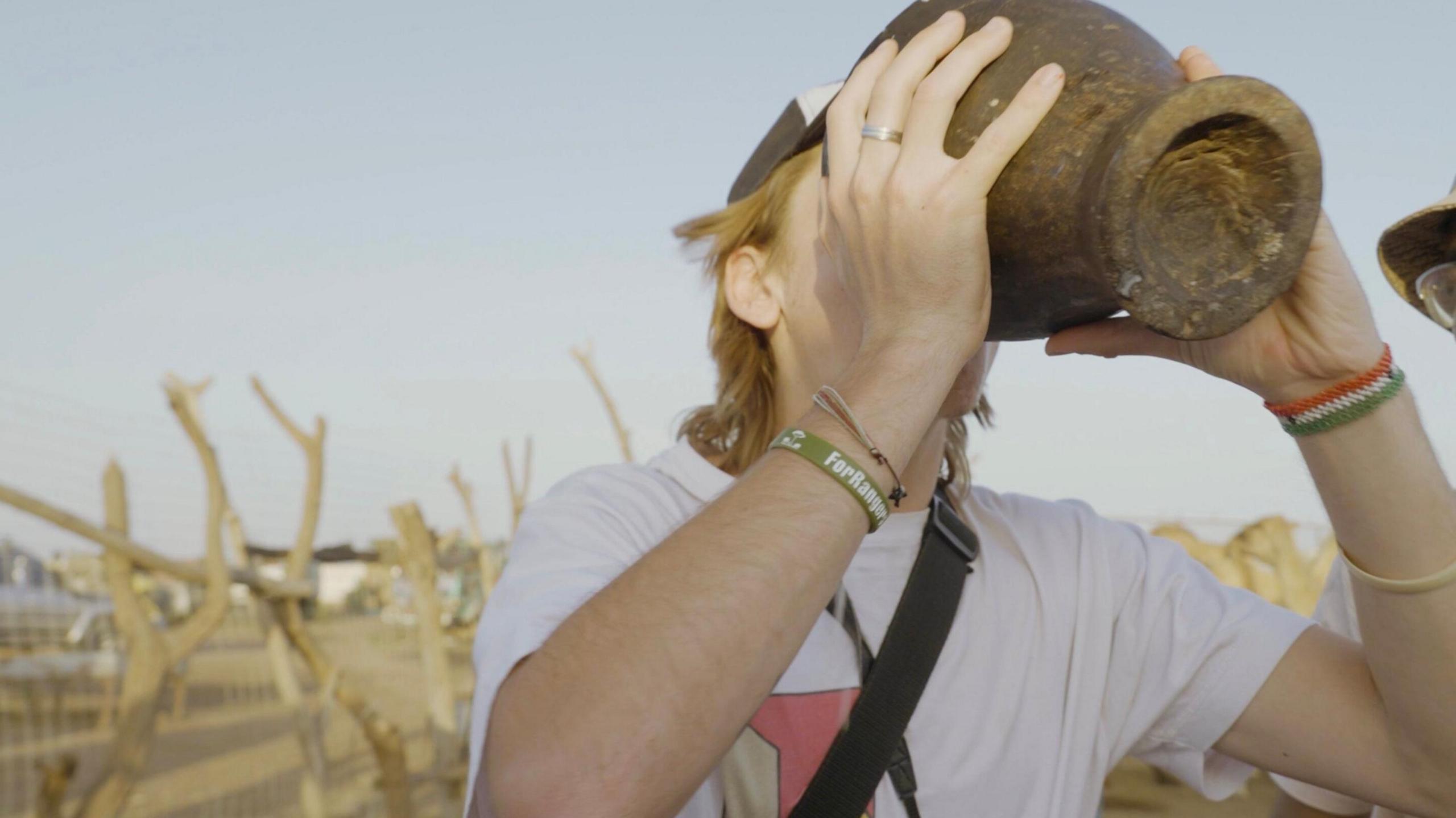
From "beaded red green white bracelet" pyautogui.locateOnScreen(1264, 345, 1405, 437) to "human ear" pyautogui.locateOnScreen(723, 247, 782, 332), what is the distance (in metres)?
0.81

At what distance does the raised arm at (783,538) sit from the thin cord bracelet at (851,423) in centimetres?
1

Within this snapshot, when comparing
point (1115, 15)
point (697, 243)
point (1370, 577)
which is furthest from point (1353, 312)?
point (697, 243)

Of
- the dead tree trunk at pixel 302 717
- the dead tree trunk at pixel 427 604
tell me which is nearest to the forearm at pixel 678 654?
the dead tree trunk at pixel 302 717

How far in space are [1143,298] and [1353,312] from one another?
0.56 metres

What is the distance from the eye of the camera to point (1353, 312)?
154 centimetres

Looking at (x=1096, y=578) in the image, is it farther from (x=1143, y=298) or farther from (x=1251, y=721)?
(x=1143, y=298)

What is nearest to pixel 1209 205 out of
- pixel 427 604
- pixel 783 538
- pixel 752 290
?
pixel 783 538

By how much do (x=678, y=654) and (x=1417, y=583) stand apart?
3.51 ft

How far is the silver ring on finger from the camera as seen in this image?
1344 millimetres

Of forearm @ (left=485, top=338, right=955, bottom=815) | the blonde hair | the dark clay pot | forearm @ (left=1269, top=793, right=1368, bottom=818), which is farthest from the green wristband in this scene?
forearm @ (left=1269, top=793, right=1368, bottom=818)

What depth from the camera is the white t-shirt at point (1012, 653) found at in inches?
62.1

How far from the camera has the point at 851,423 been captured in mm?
1297

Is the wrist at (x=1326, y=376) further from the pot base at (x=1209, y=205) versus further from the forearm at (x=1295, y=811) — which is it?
the forearm at (x=1295, y=811)

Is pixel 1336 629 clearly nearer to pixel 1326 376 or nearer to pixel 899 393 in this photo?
pixel 1326 376
